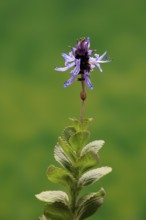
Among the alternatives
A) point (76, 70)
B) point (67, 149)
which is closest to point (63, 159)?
point (67, 149)

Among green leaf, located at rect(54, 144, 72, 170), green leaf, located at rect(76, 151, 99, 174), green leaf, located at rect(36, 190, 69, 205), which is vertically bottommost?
green leaf, located at rect(36, 190, 69, 205)

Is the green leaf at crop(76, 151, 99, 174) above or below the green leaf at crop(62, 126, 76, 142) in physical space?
below

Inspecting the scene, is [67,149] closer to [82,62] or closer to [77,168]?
[77,168]

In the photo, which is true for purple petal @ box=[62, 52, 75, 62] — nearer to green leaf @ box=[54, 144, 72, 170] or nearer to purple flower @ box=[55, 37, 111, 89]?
purple flower @ box=[55, 37, 111, 89]

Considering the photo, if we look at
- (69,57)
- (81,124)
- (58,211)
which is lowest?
(58,211)

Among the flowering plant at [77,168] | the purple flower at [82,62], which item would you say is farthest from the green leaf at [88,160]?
the purple flower at [82,62]

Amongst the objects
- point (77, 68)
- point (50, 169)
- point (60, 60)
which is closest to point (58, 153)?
point (50, 169)

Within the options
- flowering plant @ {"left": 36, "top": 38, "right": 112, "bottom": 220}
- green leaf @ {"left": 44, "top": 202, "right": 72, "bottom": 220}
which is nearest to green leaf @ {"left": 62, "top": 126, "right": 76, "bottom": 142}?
flowering plant @ {"left": 36, "top": 38, "right": 112, "bottom": 220}

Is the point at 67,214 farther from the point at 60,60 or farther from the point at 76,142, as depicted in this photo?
the point at 60,60
